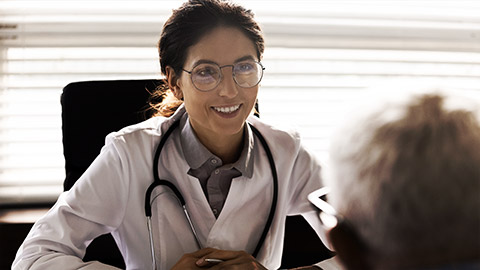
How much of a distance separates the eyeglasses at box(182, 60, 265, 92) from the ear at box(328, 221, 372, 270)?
2.55 feet

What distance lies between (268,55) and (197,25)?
3.36 feet

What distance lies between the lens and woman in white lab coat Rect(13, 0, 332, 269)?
1248 mm

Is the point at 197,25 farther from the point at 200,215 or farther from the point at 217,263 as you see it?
the point at 217,263

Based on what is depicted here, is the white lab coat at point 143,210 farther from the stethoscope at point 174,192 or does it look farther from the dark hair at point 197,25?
the dark hair at point 197,25

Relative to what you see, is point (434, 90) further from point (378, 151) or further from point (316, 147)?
point (316, 147)

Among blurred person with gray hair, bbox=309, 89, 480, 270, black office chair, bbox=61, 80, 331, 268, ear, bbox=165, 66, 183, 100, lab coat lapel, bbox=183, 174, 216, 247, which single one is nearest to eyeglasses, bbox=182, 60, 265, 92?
ear, bbox=165, 66, 183, 100

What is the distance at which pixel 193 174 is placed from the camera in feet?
4.37

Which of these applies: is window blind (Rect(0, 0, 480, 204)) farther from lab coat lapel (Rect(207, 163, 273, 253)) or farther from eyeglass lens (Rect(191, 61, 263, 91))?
eyeglass lens (Rect(191, 61, 263, 91))

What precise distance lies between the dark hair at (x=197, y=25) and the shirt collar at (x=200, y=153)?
170mm

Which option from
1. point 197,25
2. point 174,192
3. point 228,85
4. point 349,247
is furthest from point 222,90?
point 349,247

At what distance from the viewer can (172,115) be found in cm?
145

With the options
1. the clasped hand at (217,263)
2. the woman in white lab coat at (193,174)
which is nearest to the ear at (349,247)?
the clasped hand at (217,263)

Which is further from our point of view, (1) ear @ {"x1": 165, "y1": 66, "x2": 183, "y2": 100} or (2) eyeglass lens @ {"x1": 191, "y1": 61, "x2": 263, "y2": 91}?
(1) ear @ {"x1": 165, "y1": 66, "x2": 183, "y2": 100}

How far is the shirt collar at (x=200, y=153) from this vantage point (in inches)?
52.2
